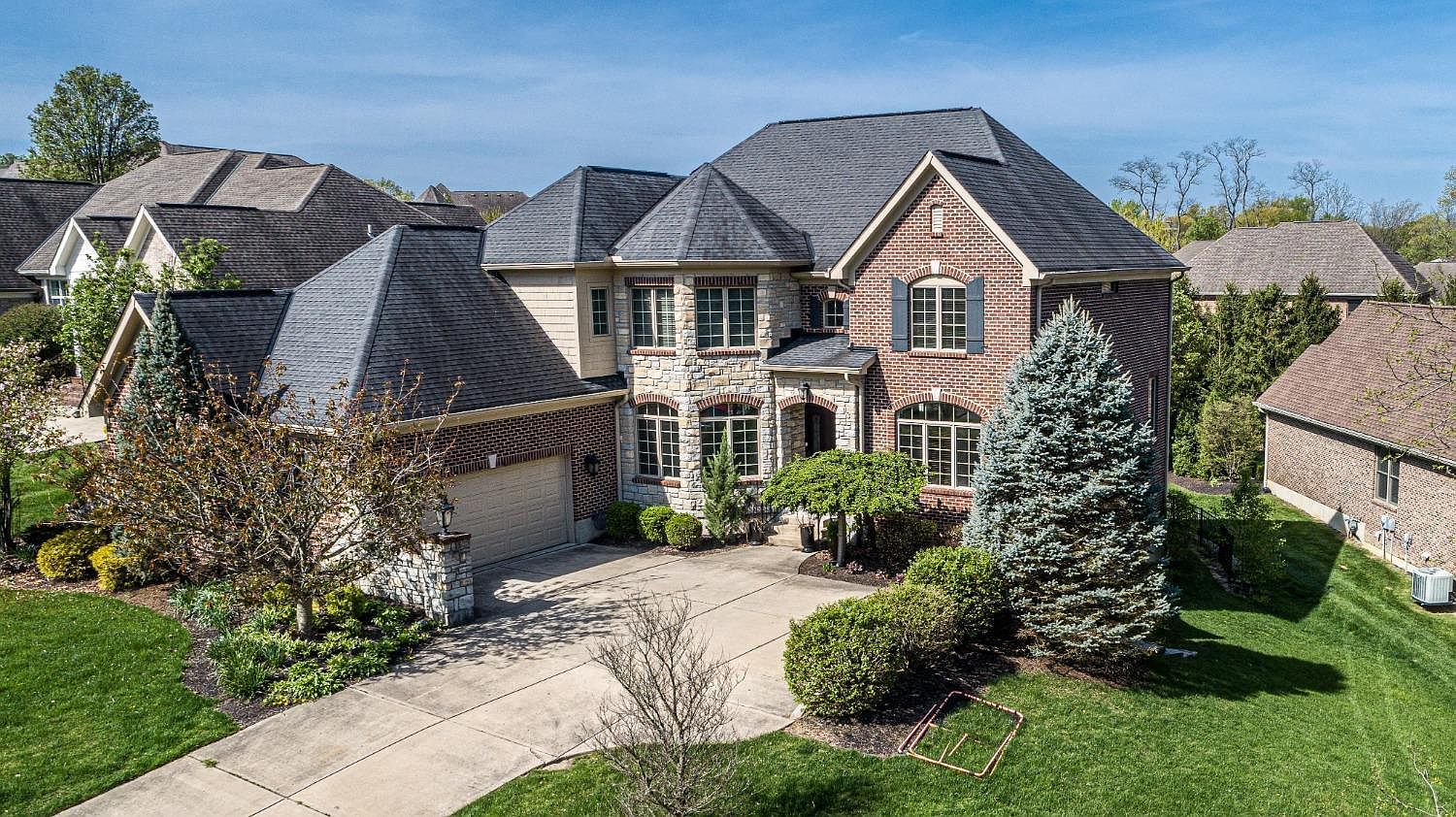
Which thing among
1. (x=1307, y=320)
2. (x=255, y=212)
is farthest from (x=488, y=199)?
(x=1307, y=320)

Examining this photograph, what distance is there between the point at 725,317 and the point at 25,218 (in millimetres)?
39774

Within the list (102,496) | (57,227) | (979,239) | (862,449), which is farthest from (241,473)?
(57,227)

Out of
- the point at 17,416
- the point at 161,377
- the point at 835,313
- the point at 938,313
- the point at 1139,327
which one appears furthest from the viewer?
the point at 1139,327

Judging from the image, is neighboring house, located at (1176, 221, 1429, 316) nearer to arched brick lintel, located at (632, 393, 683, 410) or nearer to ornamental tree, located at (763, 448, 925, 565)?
ornamental tree, located at (763, 448, 925, 565)

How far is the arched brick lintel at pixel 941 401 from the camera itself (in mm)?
19703

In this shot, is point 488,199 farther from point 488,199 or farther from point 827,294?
point 827,294

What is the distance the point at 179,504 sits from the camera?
13.7 meters

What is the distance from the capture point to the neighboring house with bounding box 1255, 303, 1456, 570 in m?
22.2

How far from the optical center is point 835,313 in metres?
22.5

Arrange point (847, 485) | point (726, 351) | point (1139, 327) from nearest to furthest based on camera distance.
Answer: point (847, 485)
point (726, 351)
point (1139, 327)

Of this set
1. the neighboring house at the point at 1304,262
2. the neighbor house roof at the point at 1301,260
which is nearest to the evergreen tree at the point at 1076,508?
the neighboring house at the point at 1304,262

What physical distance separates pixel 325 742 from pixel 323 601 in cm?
378

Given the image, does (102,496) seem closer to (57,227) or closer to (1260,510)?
(1260,510)

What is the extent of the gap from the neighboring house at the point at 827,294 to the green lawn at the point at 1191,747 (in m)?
6.10
